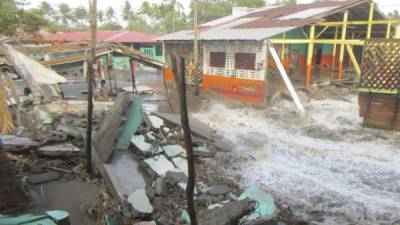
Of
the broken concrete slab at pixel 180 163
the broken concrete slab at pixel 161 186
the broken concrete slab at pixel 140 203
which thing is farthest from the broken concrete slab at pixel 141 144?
the broken concrete slab at pixel 140 203

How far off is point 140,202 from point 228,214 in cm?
177

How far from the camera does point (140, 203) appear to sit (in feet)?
18.4

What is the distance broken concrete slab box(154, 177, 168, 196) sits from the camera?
6162mm

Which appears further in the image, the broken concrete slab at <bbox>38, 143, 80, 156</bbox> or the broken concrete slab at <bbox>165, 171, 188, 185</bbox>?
the broken concrete slab at <bbox>38, 143, 80, 156</bbox>

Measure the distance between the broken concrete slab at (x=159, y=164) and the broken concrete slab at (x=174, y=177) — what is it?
229mm

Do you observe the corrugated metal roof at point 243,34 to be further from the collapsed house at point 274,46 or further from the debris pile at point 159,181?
the debris pile at point 159,181

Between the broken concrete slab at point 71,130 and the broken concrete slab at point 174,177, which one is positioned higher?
the broken concrete slab at point 71,130

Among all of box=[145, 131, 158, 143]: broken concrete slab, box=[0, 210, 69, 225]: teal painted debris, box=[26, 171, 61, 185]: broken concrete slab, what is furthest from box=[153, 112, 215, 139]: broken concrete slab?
box=[0, 210, 69, 225]: teal painted debris

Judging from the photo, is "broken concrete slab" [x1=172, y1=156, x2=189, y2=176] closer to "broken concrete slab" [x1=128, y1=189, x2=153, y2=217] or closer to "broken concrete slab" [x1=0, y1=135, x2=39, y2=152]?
"broken concrete slab" [x1=128, y1=189, x2=153, y2=217]

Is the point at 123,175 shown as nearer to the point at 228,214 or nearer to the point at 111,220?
the point at 111,220

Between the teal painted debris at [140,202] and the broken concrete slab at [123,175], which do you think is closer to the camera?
the teal painted debris at [140,202]

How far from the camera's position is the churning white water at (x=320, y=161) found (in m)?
6.53

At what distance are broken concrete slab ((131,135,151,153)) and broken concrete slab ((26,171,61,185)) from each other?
1.75 meters

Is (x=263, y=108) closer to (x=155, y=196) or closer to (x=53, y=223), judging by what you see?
(x=155, y=196)
